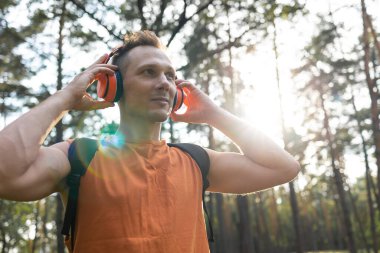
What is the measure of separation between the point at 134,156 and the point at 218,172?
0.61m

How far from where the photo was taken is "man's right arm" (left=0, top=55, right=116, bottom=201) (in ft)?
6.22

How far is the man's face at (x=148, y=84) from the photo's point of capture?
2.43 m

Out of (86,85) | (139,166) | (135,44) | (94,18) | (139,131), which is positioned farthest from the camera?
(94,18)

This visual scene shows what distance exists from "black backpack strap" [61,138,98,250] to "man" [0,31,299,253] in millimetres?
36

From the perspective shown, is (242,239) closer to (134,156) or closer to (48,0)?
(48,0)

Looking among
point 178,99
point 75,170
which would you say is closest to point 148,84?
point 178,99

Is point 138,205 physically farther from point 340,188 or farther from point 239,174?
point 340,188

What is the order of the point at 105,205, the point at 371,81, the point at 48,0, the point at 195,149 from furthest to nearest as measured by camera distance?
the point at 371,81, the point at 48,0, the point at 195,149, the point at 105,205

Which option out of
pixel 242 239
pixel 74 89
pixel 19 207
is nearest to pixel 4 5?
pixel 74 89

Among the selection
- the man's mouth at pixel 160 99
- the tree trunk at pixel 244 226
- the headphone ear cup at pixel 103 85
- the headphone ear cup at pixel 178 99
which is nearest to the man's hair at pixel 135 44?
the headphone ear cup at pixel 103 85

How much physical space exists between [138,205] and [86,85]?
84 centimetres

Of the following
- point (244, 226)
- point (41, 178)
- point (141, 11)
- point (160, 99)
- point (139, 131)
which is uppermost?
point (141, 11)

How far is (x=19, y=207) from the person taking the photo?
22422 millimetres

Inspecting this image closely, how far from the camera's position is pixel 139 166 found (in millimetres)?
2271
